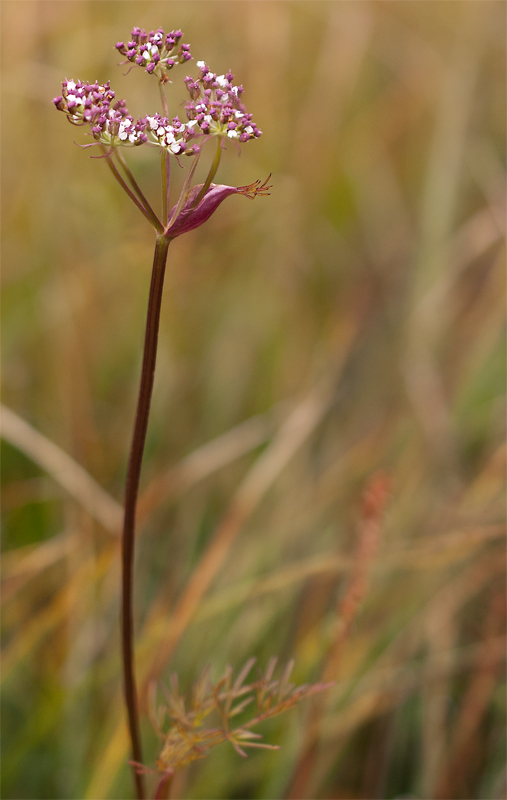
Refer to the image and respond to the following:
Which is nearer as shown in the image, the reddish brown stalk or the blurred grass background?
the reddish brown stalk

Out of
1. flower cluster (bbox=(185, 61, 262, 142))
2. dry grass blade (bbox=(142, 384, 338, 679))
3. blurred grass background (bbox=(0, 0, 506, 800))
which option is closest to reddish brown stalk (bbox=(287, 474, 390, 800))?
blurred grass background (bbox=(0, 0, 506, 800))

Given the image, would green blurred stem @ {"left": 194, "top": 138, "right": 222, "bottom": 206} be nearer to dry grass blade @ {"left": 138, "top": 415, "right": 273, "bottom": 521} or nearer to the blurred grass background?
→ the blurred grass background

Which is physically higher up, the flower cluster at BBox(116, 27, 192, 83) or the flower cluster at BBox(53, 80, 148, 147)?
the flower cluster at BBox(116, 27, 192, 83)

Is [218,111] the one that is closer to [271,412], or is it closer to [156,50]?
[156,50]

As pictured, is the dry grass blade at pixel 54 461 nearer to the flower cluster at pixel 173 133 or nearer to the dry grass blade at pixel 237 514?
the dry grass blade at pixel 237 514

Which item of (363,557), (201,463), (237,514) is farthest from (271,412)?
(363,557)

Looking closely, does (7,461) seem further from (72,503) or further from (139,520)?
(139,520)

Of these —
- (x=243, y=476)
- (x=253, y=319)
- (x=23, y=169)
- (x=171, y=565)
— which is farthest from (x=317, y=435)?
(x=23, y=169)

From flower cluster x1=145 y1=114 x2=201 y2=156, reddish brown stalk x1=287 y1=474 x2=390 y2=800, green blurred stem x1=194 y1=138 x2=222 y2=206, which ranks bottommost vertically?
reddish brown stalk x1=287 y1=474 x2=390 y2=800
